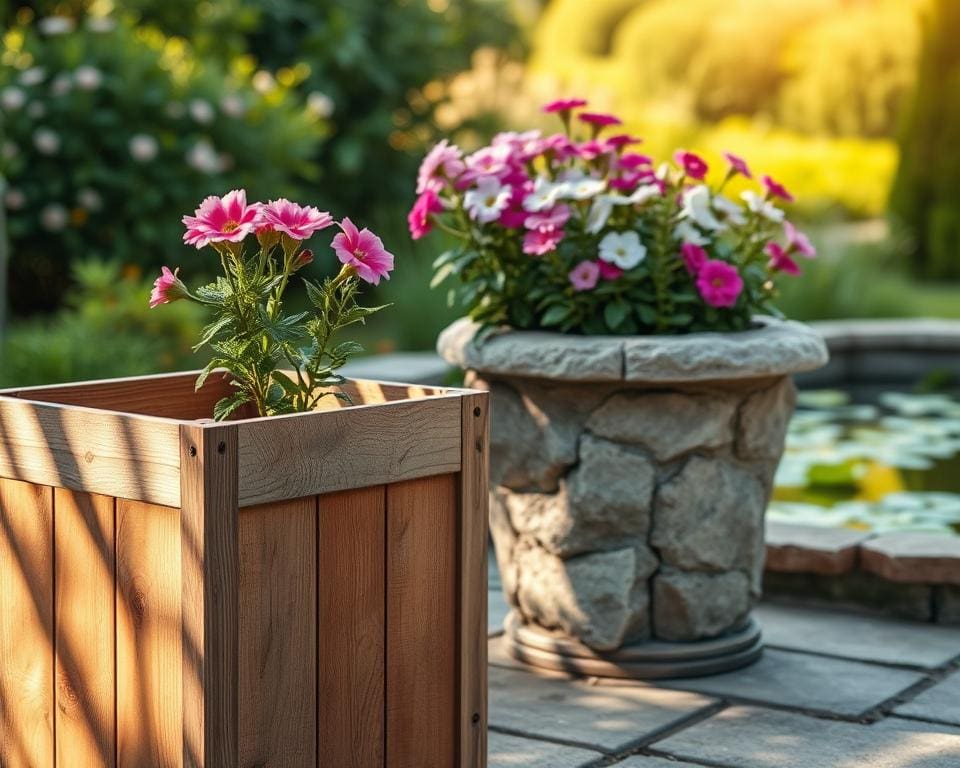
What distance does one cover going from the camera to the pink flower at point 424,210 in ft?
11.7

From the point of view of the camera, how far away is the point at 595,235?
3.56 m

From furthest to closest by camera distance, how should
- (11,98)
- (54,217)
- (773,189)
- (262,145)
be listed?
(262,145) < (54,217) < (11,98) < (773,189)

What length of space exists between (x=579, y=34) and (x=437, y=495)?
83.9 feet

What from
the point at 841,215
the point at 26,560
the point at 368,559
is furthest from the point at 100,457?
the point at 841,215

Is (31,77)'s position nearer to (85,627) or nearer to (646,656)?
(646,656)

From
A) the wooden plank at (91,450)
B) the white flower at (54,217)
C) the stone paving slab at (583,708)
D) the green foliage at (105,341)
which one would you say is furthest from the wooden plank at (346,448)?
the white flower at (54,217)

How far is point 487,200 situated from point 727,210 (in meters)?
0.59

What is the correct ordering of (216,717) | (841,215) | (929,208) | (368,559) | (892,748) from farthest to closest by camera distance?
(841,215) < (929,208) < (892,748) < (368,559) < (216,717)

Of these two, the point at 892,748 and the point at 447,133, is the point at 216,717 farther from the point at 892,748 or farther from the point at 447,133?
the point at 447,133

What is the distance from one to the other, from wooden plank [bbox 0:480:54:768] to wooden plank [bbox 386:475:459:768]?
20.1 inches

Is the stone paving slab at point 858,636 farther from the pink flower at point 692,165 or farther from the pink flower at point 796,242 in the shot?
the pink flower at point 692,165

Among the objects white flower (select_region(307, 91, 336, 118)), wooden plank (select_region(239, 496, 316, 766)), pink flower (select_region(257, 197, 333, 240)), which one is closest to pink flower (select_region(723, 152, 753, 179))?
pink flower (select_region(257, 197, 333, 240))

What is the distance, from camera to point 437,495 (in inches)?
93.7

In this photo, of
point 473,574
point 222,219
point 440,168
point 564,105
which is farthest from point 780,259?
point 222,219
